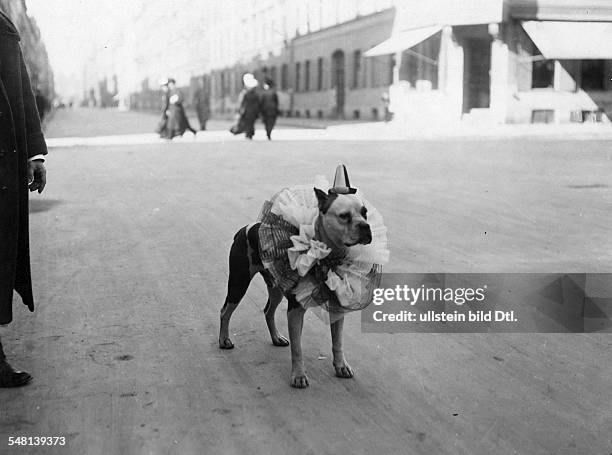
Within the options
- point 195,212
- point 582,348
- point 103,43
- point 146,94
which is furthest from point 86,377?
point 146,94

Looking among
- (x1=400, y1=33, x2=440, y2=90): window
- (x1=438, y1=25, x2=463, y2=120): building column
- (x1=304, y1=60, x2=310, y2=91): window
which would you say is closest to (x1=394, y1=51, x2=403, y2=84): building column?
(x1=400, y1=33, x2=440, y2=90): window

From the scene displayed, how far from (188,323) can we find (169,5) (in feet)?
113

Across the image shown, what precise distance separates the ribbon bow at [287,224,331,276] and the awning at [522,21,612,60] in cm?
2295

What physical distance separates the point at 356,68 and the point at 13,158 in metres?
36.9

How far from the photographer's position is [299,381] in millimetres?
3521

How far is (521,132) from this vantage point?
24906mm

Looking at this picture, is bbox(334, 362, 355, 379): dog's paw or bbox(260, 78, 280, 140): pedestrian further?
bbox(260, 78, 280, 140): pedestrian

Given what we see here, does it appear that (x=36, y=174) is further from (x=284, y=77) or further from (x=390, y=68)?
(x=284, y=77)

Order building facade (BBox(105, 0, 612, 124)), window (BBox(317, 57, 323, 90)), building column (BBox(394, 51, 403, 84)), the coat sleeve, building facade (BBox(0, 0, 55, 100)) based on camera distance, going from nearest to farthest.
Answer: the coat sleeve → building facade (BBox(0, 0, 55, 100)) → building facade (BBox(105, 0, 612, 124)) → building column (BBox(394, 51, 403, 84)) → window (BBox(317, 57, 323, 90))

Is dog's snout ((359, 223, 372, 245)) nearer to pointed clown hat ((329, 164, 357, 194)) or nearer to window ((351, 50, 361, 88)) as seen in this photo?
pointed clown hat ((329, 164, 357, 194))

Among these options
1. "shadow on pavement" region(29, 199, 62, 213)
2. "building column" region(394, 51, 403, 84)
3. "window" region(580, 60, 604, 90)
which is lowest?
"shadow on pavement" region(29, 199, 62, 213)

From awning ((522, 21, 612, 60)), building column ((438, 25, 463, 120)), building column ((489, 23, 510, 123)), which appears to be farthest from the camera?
building column ((438, 25, 463, 120))

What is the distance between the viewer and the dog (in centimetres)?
321

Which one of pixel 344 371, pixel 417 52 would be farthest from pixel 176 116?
pixel 344 371
